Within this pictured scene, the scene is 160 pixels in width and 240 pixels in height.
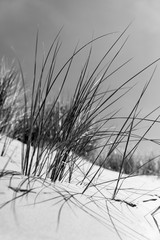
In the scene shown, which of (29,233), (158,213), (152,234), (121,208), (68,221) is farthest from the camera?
(158,213)

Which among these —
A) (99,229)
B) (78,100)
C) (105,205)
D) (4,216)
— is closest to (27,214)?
(4,216)

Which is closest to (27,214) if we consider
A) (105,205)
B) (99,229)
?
(99,229)

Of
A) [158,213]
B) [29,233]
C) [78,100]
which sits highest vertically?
[78,100]

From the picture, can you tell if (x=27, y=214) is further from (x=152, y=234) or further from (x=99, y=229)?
(x=152, y=234)

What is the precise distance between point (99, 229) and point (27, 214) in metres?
0.18

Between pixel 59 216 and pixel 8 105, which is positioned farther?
pixel 8 105

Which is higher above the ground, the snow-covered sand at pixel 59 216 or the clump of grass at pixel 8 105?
the clump of grass at pixel 8 105

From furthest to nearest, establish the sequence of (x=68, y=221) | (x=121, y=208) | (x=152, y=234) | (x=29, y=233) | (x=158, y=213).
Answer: (x=158, y=213) → (x=121, y=208) → (x=152, y=234) → (x=68, y=221) → (x=29, y=233)

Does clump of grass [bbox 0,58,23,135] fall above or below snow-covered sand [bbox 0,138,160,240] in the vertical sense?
above

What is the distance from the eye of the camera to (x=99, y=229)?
782 millimetres

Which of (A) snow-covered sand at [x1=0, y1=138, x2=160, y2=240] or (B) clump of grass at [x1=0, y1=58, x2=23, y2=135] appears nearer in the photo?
(A) snow-covered sand at [x1=0, y1=138, x2=160, y2=240]

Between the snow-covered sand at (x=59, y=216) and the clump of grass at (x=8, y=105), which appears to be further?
the clump of grass at (x=8, y=105)

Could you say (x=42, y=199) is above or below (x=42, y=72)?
below

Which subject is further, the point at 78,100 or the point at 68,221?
the point at 78,100
